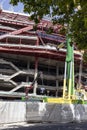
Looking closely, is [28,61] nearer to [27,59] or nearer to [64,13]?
[27,59]

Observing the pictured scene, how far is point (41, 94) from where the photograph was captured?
312ft

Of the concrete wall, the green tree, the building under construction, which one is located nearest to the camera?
the green tree

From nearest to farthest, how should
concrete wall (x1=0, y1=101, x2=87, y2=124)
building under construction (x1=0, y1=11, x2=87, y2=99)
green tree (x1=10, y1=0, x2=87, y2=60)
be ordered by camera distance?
1. green tree (x1=10, y1=0, x2=87, y2=60)
2. concrete wall (x1=0, y1=101, x2=87, y2=124)
3. building under construction (x1=0, y1=11, x2=87, y2=99)

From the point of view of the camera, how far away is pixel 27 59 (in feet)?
310

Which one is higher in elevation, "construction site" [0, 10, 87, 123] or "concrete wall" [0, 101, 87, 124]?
"construction site" [0, 10, 87, 123]

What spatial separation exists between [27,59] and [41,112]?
201 feet

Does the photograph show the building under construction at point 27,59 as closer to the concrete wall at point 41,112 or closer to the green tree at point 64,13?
the concrete wall at point 41,112

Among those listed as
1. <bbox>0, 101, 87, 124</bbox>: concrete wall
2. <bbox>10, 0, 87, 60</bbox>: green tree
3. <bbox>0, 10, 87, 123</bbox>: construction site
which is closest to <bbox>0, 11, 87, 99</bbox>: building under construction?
<bbox>0, 10, 87, 123</bbox>: construction site

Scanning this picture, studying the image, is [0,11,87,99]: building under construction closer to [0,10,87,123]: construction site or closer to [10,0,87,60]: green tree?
[0,10,87,123]: construction site

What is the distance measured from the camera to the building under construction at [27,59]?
291 ft

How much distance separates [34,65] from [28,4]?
80.4m

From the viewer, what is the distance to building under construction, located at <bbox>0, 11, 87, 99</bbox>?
88688 millimetres

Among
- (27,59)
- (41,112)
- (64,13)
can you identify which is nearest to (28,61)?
(27,59)

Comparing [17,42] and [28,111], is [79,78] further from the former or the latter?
[28,111]
